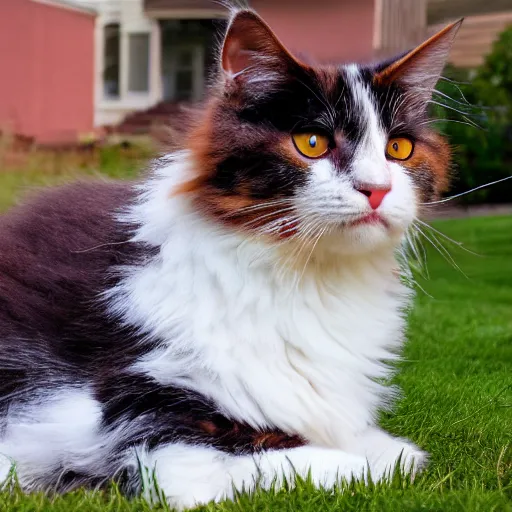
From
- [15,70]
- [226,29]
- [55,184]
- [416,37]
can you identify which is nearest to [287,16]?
[416,37]

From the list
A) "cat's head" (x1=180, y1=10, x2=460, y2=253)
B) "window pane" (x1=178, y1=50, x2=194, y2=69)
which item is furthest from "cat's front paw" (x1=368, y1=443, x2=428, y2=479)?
"window pane" (x1=178, y1=50, x2=194, y2=69)

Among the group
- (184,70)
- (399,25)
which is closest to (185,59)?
(184,70)

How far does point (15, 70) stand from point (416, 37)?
4610 mm

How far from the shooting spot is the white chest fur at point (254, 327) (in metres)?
1.68

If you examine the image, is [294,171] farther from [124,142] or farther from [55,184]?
[124,142]

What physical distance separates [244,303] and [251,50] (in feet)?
1.92

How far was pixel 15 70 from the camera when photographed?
605 cm

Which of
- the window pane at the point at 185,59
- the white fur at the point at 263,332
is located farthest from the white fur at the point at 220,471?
A: the window pane at the point at 185,59

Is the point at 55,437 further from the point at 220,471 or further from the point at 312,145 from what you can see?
the point at 312,145

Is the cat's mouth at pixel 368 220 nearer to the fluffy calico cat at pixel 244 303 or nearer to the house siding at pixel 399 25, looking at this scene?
the fluffy calico cat at pixel 244 303

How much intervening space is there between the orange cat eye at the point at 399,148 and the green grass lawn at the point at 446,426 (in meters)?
0.62

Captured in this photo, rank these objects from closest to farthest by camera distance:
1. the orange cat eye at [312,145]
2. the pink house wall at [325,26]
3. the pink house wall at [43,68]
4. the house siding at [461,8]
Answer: the orange cat eye at [312,145]
the pink house wall at [325,26]
the house siding at [461,8]
the pink house wall at [43,68]

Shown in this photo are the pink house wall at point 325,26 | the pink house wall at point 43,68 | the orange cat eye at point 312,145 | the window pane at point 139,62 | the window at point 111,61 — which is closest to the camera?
the orange cat eye at point 312,145

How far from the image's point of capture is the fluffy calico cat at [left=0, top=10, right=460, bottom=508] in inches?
63.5
